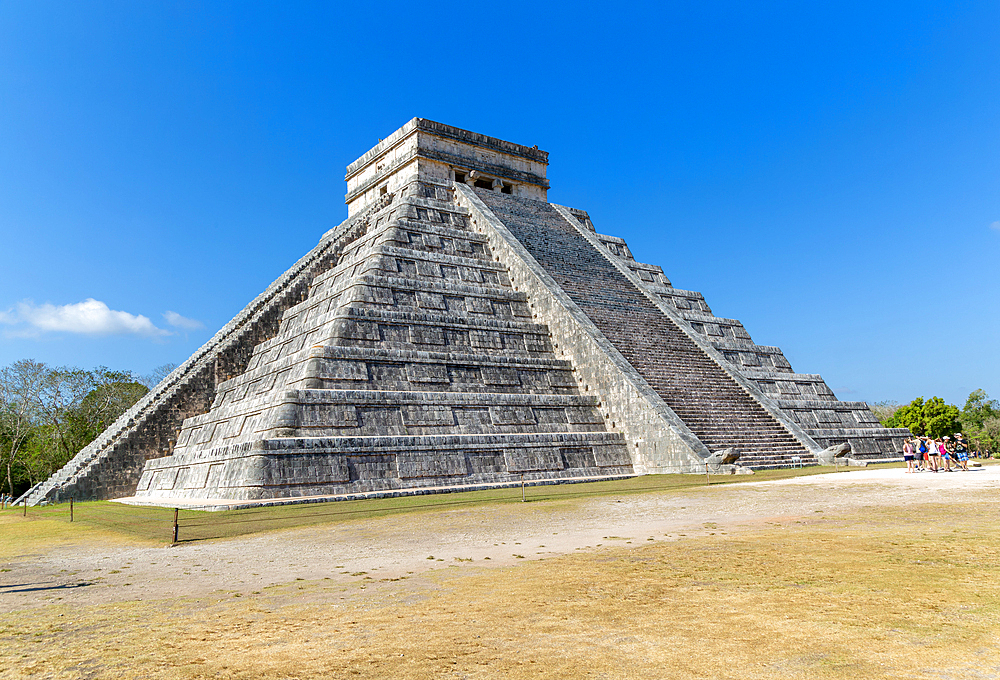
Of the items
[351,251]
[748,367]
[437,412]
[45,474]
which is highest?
[351,251]

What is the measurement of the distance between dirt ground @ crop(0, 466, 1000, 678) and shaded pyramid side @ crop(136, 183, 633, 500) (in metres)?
5.26

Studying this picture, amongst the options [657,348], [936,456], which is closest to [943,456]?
[936,456]

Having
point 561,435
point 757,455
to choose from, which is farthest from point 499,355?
point 757,455

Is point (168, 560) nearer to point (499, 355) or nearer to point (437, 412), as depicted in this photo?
point (437, 412)

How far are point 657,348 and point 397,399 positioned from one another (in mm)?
8598

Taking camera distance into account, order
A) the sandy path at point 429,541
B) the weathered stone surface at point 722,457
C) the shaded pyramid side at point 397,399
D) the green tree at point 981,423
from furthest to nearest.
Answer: the green tree at point 981,423 < the weathered stone surface at point 722,457 < the shaded pyramid side at point 397,399 < the sandy path at point 429,541

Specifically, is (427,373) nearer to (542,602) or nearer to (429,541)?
(429,541)

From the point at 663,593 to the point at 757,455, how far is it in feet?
43.2

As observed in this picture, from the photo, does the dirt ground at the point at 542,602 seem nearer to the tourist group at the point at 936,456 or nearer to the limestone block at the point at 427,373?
the tourist group at the point at 936,456

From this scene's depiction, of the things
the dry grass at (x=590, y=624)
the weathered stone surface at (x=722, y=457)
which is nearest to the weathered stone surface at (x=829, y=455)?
the weathered stone surface at (x=722, y=457)

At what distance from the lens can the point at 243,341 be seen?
70.6 ft

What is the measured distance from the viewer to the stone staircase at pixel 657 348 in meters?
17.7

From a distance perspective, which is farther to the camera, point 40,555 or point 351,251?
point 351,251

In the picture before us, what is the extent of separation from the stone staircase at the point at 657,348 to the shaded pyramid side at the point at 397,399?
1.95 metres
